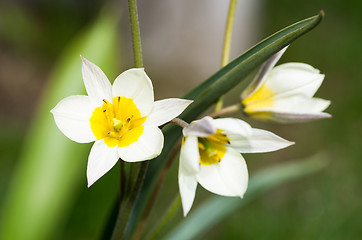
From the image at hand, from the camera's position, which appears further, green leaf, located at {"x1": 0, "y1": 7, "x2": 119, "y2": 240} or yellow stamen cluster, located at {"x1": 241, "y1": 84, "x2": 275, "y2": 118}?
green leaf, located at {"x1": 0, "y1": 7, "x2": 119, "y2": 240}

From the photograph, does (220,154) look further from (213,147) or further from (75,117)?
(75,117)

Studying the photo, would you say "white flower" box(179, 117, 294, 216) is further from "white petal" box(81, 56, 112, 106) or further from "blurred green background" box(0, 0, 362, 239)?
"blurred green background" box(0, 0, 362, 239)

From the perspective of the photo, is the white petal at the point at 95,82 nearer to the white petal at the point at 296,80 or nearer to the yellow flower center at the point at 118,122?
the yellow flower center at the point at 118,122

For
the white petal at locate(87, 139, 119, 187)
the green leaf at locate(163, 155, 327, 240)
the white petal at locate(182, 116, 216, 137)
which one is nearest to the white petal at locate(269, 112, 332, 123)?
the white petal at locate(182, 116, 216, 137)

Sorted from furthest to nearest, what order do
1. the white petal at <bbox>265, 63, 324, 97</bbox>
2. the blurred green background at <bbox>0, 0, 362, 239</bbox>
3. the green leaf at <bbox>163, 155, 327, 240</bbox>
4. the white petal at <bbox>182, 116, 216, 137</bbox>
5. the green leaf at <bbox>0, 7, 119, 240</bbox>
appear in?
the blurred green background at <bbox>0, 0, 362, 239</bbox>, the green leaf at <bbox>0, 7, 119, 240</bbox>, the green leaf at <bbox>163, 155, 327, 240</bbox>, the white petal at <bbox>265, 63, 324, 97</bbox>, the white petal at <bbox>182, 116, 216, 137</bbox>

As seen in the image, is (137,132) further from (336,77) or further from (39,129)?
(336,77)

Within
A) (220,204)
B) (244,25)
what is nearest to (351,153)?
(244,25)

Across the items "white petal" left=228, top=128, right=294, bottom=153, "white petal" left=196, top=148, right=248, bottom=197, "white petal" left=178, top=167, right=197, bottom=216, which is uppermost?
"white petal" left=228, top=128, right=294, bottom=153

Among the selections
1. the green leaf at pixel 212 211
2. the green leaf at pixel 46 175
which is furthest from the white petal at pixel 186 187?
the green leaf at pixel 46 175

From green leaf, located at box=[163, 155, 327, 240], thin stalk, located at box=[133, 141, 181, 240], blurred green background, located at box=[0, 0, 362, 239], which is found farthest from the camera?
blurred green background, located at box=[0, 0, 362, 239]
